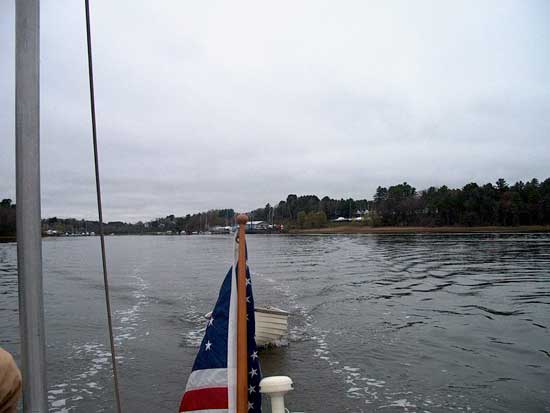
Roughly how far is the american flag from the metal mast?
97cm

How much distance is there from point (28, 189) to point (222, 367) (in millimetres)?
1504

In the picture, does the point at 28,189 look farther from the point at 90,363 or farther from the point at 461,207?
the point at 461,207

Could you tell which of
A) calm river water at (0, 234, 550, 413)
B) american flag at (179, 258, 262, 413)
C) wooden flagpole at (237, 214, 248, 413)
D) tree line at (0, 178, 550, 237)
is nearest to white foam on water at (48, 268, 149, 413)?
calm river water at (0, 234, 550, 413)

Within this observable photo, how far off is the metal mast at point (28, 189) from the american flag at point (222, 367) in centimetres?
97

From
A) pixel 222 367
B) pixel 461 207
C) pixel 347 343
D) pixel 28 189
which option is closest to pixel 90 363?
pixel 347 343

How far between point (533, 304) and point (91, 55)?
60.8ft

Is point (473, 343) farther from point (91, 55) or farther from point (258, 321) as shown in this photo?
point (91, 55)

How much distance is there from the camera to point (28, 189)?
218 centimetres

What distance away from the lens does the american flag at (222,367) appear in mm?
2896

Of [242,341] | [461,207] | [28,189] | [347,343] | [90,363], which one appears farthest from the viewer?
[461,207]

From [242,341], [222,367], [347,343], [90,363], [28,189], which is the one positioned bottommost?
[347,343]

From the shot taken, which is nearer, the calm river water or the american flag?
the american flag

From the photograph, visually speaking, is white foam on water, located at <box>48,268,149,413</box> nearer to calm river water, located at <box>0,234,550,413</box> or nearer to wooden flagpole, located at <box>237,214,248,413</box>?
calm river water, located at <box>0,234,550,413</box>

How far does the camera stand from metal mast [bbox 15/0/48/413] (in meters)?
2.18
